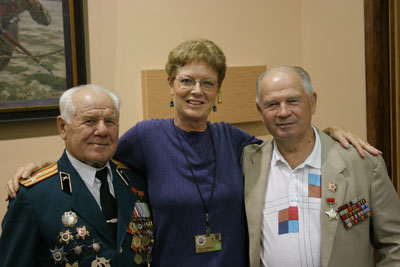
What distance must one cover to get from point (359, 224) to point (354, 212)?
57 mm

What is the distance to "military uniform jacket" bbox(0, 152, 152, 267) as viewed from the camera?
166 centimetres

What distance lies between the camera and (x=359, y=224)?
6.20ft

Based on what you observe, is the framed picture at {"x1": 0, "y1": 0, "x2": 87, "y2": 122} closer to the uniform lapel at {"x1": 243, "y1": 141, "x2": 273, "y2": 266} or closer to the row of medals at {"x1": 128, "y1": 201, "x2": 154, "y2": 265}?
the row of medals at {"x1": 128, "y1": 201, "x2": 154, "y2": 265}

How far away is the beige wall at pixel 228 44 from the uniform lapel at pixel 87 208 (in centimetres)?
124

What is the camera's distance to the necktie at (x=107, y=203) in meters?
1.81

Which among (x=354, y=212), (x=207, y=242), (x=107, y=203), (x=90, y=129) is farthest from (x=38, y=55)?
(x=354, y=212)

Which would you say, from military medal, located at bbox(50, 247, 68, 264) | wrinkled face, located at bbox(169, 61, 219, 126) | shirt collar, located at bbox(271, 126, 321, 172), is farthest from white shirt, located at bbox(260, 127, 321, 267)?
military medal, located at bbox(50, 247, 68, 264)

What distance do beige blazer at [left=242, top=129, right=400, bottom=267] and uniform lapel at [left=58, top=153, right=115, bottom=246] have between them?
68 cm

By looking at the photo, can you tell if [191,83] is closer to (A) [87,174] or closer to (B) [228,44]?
(A) [87,174]

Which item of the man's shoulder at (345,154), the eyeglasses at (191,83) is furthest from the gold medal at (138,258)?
the man's shoulder at (345,154)

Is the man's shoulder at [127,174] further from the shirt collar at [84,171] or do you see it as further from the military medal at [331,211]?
the military medal at [331,211]

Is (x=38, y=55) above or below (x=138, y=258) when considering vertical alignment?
above

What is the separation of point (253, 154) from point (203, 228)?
0.48 meters

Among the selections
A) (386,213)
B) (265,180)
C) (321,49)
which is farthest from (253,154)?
(321,49)
